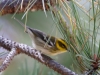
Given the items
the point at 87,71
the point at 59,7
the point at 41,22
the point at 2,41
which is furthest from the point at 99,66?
the point at 41,22

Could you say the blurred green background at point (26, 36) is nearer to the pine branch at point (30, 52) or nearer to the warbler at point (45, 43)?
the warbler at point (45, 43)

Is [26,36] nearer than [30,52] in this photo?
No

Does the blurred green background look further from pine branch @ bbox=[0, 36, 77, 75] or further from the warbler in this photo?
pine branch @ bbox=[0, 36, 77, 75]

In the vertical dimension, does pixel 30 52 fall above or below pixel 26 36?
above

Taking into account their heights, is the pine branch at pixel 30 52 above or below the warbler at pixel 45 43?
above

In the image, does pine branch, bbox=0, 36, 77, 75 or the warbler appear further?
the warbler

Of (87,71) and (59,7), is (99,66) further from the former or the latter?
(59,7)

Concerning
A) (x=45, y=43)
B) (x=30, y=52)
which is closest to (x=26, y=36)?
(x=45, y=43)

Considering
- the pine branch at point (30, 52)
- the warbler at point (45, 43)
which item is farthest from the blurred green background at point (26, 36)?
the pine branch at point (30, 52)

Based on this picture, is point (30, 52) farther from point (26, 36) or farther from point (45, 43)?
point (26, 36)

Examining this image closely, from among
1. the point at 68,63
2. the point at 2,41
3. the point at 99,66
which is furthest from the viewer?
the point at 68,63

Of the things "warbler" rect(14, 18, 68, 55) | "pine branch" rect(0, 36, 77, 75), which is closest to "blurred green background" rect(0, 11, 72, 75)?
"warbler" rect(14, 18, 68, 55)
